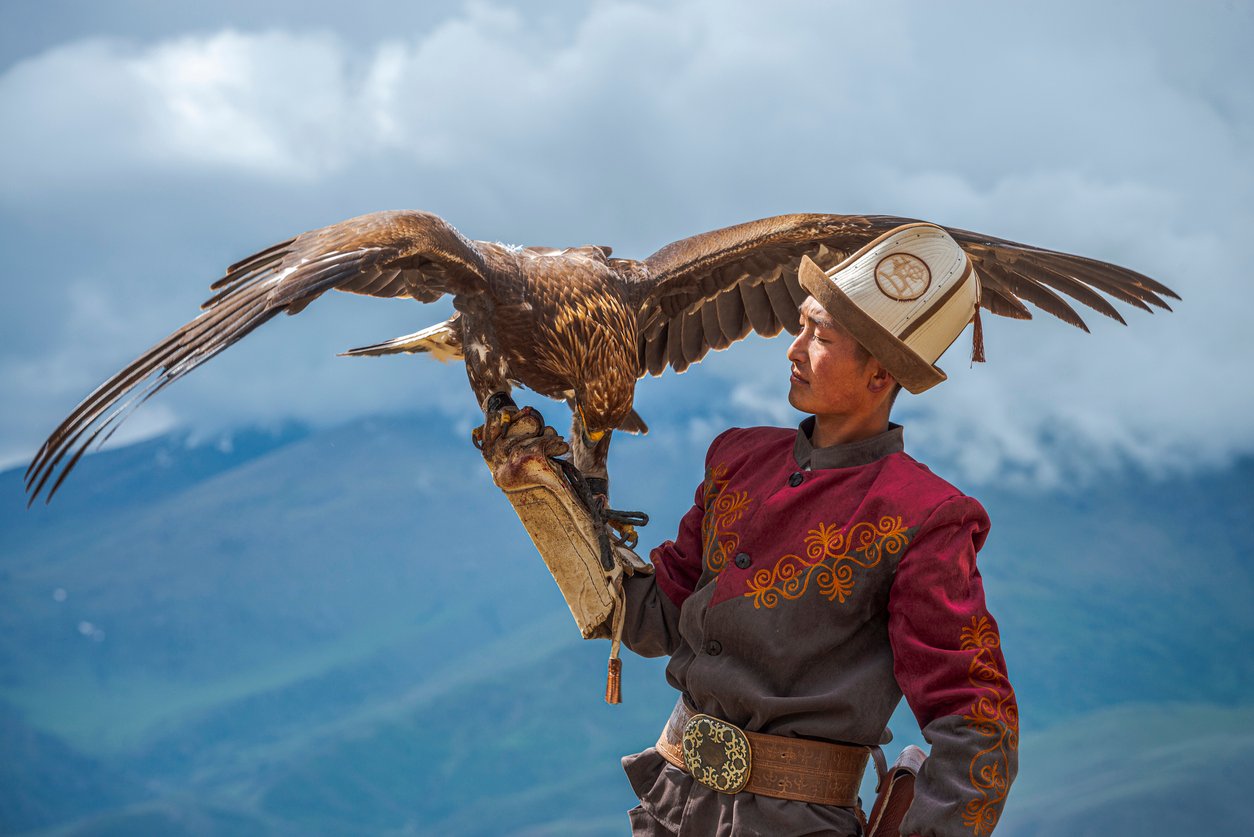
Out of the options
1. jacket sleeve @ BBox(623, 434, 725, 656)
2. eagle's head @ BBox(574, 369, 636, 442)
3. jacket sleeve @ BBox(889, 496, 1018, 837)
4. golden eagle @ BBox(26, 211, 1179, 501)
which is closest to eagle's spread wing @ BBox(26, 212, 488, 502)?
golden eagle @ BBox(26, 211, 1179, 501)

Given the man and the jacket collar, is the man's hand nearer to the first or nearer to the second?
the man

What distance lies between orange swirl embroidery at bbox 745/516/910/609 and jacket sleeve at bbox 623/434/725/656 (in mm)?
276

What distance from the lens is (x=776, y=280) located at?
9.35 feet

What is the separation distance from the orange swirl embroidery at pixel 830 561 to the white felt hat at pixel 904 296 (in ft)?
0.69

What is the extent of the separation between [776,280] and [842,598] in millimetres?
1493

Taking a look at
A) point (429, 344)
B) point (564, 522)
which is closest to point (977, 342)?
point (564, 522)

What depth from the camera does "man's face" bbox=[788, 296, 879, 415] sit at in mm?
1543

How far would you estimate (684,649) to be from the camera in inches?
66.8

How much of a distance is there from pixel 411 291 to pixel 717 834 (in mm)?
1385

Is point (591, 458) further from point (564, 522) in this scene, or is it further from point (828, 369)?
point (828, 369)

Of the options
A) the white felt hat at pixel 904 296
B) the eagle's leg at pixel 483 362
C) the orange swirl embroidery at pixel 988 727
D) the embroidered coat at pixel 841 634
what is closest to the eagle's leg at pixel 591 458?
the eagle's leg at pixel 483 362

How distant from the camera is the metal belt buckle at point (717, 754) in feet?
4.97

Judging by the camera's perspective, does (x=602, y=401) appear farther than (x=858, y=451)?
Yes

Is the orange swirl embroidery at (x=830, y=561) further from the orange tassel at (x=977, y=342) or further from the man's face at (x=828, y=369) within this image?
the orange tassel at (x=977, y=342)
